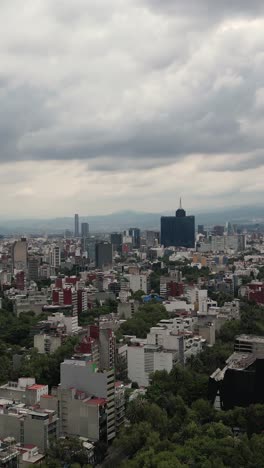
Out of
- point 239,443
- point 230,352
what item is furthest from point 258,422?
point 230,352

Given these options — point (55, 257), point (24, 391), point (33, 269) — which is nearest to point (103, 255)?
point (55, 257)

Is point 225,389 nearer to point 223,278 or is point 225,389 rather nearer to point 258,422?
point 258,422

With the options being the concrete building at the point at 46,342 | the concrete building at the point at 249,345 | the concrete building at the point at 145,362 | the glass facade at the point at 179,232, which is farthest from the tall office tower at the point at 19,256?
the glass facade at the point at 179,232

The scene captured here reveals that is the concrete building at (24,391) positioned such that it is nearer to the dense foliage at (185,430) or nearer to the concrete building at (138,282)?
the dense foliage at (185,430)

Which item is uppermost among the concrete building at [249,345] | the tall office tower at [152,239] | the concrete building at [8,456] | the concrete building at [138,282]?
the tall office tower at [152,239]

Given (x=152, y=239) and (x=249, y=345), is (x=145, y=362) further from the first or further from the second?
(x=152, y=239)
